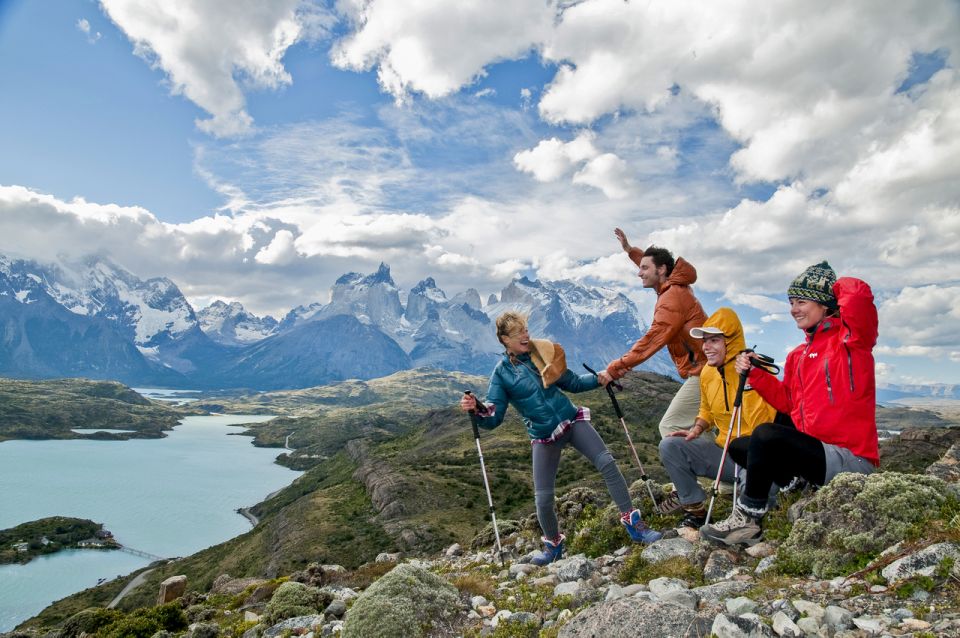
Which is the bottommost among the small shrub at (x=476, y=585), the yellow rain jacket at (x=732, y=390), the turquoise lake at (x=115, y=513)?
the turquoise lake at (x=115, y=513)

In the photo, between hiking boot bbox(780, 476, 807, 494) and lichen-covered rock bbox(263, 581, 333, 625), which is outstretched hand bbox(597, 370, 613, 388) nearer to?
hiking boot bbox(780, 476, 807, 494)

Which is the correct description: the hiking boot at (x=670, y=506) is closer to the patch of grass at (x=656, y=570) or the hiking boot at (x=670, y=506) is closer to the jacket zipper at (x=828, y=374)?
the patch of grass at (x=656, y=570)

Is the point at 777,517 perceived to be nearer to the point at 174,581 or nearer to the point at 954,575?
the point at 954,575

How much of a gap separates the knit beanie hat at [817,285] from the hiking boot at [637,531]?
5.06 metres

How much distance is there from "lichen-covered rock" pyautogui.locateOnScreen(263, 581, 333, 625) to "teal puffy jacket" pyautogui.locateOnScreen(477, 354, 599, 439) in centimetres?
641

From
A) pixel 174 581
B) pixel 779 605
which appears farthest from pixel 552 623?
pixel 174 581

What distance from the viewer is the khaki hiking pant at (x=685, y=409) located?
10656mm

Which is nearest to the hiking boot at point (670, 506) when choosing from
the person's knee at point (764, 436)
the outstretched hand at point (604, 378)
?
the outstretched hand at point (604, 378)

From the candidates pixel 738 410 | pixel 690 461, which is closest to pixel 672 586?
pixel 690 461

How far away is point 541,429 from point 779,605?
4.94m

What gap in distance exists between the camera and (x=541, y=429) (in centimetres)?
1014

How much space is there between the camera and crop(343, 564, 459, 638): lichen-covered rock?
331 inches

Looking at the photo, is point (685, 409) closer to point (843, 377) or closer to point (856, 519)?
point (843, 377)

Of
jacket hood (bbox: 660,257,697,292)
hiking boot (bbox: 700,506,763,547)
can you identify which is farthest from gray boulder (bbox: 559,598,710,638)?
jacket hood (bbox: 660,257,697,292)
